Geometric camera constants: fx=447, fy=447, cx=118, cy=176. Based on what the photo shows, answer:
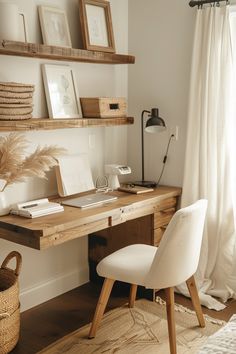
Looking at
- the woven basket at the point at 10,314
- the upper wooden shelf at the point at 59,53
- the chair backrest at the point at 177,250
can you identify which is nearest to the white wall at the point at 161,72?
the upper wooden shelf at the point at 59,53

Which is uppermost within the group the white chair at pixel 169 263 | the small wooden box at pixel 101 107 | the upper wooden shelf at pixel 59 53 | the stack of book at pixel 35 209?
the upper wooden shelf at pixel 59 53

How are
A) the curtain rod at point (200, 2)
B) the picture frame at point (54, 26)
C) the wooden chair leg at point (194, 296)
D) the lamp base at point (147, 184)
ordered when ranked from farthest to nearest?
the lamp base at point (147, 184)
the curtain rod at point (200, 2)
the picture frame at point (54, 26)
the wooden chair leg at point (194, 296)

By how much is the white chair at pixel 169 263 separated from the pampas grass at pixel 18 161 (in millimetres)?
692

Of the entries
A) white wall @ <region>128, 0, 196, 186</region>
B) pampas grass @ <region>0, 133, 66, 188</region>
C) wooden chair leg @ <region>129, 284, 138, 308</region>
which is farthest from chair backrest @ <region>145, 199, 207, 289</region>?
white wall @ <region>128, 0, 196, 186</region>

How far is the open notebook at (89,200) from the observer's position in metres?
2.86

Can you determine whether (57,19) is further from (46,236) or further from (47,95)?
(46,236)

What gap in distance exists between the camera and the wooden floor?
270 centimetres

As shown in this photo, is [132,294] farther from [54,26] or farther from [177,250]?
[54,26]

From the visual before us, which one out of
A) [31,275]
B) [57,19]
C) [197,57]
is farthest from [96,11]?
[31,275]

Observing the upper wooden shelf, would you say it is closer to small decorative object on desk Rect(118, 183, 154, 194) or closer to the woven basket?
small decorative object on desk Rect(118, 183, 154, 194)

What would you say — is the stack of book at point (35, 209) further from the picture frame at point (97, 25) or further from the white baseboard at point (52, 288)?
the picture frame at point (97, 25)

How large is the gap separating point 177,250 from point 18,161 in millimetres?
1034

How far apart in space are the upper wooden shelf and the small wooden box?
278 millimetres

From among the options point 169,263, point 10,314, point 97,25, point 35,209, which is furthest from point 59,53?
point 10,314
